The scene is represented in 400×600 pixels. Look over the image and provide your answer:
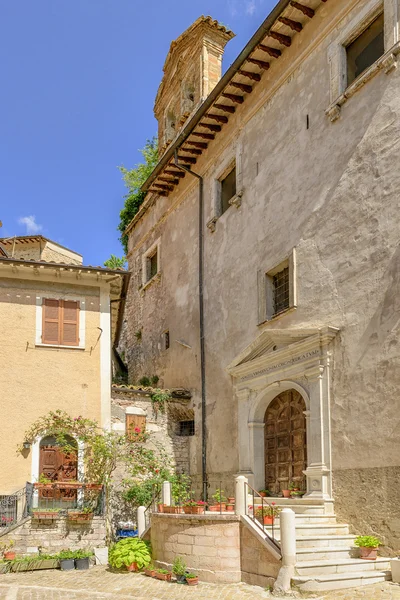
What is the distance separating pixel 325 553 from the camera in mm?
10430

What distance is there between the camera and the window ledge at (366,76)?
12086mm

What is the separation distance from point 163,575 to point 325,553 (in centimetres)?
293

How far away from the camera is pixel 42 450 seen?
15.1 metres

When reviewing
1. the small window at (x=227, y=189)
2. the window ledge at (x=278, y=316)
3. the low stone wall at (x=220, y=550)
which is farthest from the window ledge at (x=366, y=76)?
the low stone wall at (x=220, y=550)

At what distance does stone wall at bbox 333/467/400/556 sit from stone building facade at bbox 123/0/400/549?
0.03 meters

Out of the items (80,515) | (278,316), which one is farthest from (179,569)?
(278,316)

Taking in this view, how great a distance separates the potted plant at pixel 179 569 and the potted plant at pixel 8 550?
3.45m

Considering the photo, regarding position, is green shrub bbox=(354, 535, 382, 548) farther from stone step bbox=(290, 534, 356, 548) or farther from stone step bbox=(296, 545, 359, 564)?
stone step bbox=(290, 534, 356, 548)

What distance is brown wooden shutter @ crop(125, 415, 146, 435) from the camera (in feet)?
57.3

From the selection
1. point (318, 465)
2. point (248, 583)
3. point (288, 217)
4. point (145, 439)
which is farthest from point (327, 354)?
point (145, 439)

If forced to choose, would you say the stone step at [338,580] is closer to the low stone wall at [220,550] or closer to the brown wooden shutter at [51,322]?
the low stone wall at [220,550]

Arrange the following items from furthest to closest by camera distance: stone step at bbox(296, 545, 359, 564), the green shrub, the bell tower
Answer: the bell tower → the green shrub → stone step at bbox(296, 545, 359, 564)

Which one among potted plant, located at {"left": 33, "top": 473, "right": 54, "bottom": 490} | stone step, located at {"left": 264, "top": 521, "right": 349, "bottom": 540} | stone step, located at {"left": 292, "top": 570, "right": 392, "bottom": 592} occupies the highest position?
potted plant, located at {"left": 33, "top": 473, "right": 54, "bottom": 490}

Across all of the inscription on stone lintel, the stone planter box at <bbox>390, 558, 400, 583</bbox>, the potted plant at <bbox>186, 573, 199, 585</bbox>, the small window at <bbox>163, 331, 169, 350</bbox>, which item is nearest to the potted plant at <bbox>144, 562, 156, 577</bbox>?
the potted plant at <bbox>186, 573, 199, 585</bbox>
